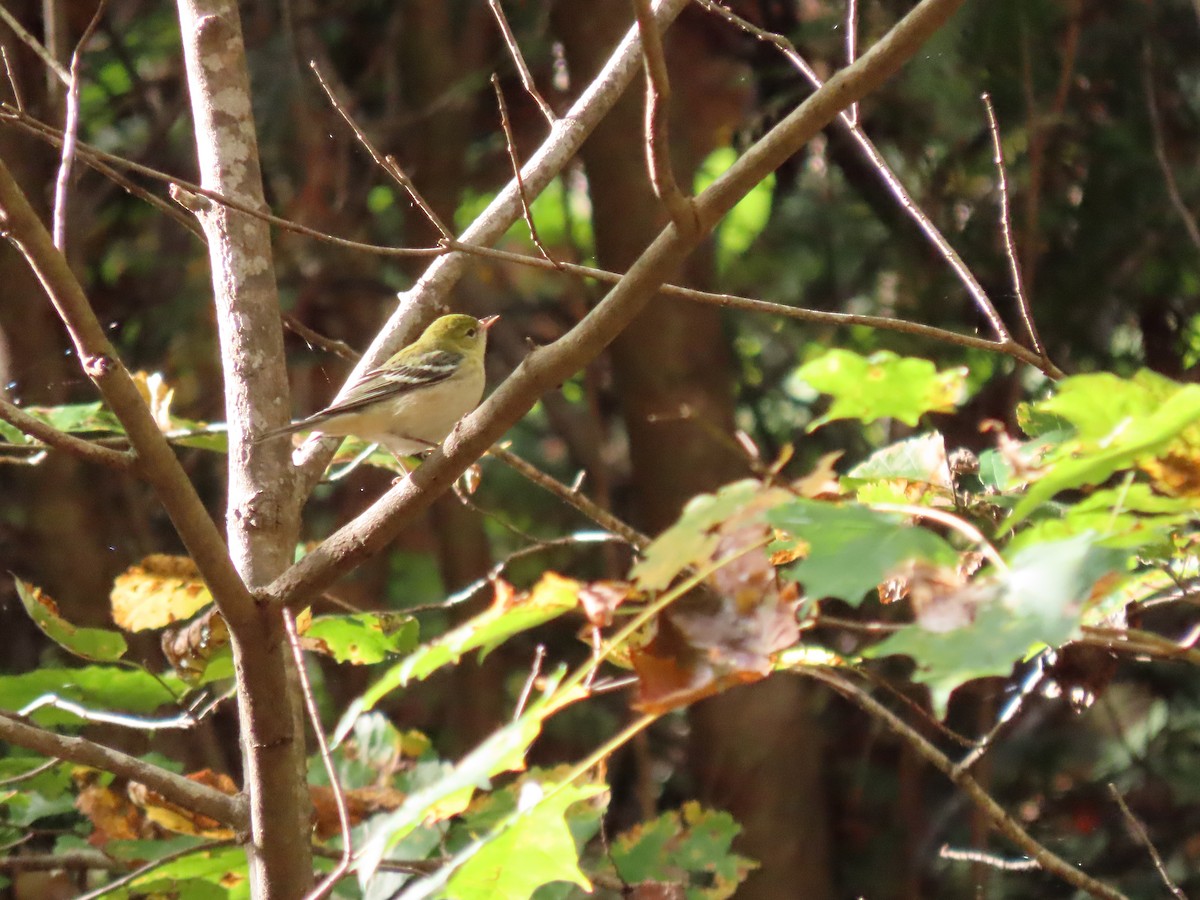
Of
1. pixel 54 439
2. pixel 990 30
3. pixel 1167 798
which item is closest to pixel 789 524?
pixel 54 439

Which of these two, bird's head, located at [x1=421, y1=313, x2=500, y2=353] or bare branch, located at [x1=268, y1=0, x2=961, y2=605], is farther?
bird's head, located at [x1=421, y1=313, x2=500, y2=353]

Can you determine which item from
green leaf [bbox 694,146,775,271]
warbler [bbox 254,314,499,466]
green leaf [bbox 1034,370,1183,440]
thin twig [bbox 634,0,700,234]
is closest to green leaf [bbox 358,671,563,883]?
green leaf [bbox 1034,370,1183,440]

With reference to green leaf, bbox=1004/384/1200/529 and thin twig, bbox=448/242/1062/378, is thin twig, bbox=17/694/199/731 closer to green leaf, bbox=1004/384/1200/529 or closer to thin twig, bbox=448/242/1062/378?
thin twig, bbox=448/242/1062/378

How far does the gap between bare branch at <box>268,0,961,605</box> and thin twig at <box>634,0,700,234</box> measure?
0.03 m

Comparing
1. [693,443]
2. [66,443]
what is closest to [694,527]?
[66,443]

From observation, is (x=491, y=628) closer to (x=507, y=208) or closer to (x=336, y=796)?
(x=336, y=796)

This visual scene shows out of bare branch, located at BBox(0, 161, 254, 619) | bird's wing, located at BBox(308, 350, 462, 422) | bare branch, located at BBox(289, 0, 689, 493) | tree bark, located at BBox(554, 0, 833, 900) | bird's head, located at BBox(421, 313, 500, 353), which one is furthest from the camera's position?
tree bark, located at BBox(554, 0, 833, 900)

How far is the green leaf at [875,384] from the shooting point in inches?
50.7

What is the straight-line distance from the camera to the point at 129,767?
1983 mm

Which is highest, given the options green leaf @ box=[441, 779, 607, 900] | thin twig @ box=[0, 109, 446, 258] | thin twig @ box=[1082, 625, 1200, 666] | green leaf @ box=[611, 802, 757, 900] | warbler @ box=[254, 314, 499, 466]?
thin twig @ box=[0, 109, 446, 258]

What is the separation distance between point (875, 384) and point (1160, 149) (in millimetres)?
2996

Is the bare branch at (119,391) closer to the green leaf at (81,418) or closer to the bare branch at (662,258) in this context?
the bare branch at (662,258)

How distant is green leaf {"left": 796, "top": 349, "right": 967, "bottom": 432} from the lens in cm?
129

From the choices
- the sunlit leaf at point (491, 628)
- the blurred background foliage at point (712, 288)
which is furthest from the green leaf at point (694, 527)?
the blurred background foliage at point (712, 288)
